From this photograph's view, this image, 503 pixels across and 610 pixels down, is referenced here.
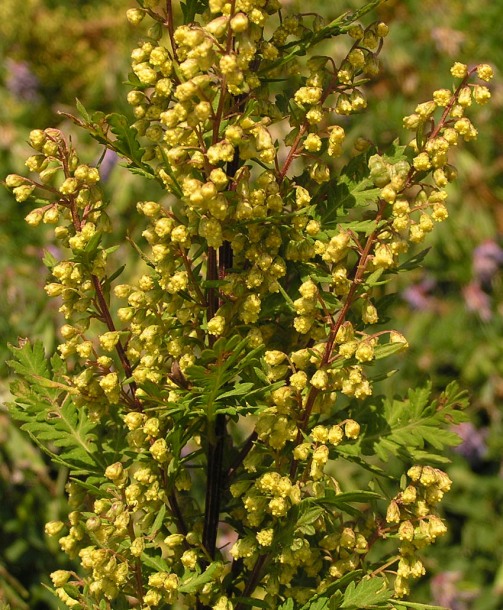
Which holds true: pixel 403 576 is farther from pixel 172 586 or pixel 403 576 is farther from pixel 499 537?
pixel 499 537

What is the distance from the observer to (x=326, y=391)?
42.6 inches

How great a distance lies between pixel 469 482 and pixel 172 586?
264 centimetres

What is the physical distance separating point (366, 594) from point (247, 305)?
365mm

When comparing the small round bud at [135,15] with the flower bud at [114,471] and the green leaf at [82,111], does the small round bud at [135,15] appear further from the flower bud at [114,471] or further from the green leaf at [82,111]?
the flower bud at [114,471]

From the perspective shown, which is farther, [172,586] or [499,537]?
[499,537]

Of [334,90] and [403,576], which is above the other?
[334,90]

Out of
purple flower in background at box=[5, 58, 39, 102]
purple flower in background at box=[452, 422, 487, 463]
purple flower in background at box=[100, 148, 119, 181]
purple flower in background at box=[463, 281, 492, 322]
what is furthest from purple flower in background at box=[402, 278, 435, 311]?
purple flower in background at box=[5, 58, 39, 102]

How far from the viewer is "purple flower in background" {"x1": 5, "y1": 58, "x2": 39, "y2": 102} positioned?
12.7ft

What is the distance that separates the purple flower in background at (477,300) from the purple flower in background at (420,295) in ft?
0.48

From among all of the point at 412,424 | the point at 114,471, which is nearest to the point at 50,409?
the point at 114,471

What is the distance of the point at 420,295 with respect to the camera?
384cm

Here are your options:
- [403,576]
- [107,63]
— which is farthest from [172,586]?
[107,63]

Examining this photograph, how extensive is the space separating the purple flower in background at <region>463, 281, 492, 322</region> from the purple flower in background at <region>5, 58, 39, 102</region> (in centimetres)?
202

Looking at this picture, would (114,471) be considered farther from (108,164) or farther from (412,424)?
(108,164)
